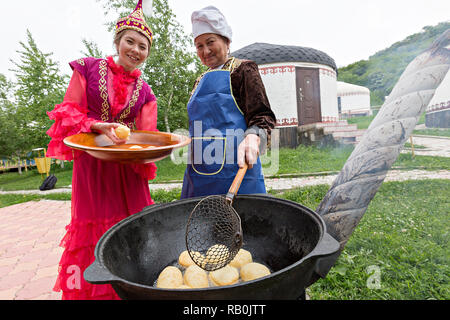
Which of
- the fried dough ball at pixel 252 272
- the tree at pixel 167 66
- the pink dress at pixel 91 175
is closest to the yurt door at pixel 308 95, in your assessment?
the tree at pixel 167 66

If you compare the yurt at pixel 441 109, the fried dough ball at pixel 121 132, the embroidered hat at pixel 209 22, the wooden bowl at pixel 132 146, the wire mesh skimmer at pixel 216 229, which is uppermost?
the yurt at pixel 441 109

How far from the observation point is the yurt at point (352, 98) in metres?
23.2

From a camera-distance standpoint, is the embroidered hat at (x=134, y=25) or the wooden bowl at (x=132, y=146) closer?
the wooden bowl at (x=132, y=146)

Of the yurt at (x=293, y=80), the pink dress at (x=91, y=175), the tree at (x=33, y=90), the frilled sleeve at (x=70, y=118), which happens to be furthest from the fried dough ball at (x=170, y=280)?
the tree at (x=33, y=90)

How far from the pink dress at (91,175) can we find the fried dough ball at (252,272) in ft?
3.21

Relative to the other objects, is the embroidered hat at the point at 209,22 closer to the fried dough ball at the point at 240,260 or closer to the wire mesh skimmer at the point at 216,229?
the wire mesh skimmer at the point at 216,229

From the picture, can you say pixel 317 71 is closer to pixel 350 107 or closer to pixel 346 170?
pixel 346 170

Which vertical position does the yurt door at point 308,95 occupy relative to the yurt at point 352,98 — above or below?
below


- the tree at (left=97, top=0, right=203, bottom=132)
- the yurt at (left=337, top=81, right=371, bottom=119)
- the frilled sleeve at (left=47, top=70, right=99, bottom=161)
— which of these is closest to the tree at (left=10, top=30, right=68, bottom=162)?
the tree at (left=97, top=0, right=203, bottom=132)

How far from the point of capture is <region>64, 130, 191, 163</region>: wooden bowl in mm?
1223

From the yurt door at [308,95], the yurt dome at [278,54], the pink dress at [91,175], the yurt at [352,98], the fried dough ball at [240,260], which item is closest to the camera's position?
the fried dough ball at [240,260]

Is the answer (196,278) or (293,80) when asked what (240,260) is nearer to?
(196,278)

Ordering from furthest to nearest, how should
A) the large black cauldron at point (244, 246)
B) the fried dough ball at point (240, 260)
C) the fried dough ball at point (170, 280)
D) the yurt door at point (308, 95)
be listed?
the yurt door at point (308, 95) → the fried dough ball at point (240, 260) → the fried dough ball at point (170, 280) → the large black cauldron at point (244, 246)

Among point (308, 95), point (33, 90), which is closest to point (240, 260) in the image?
point (308, 95)
